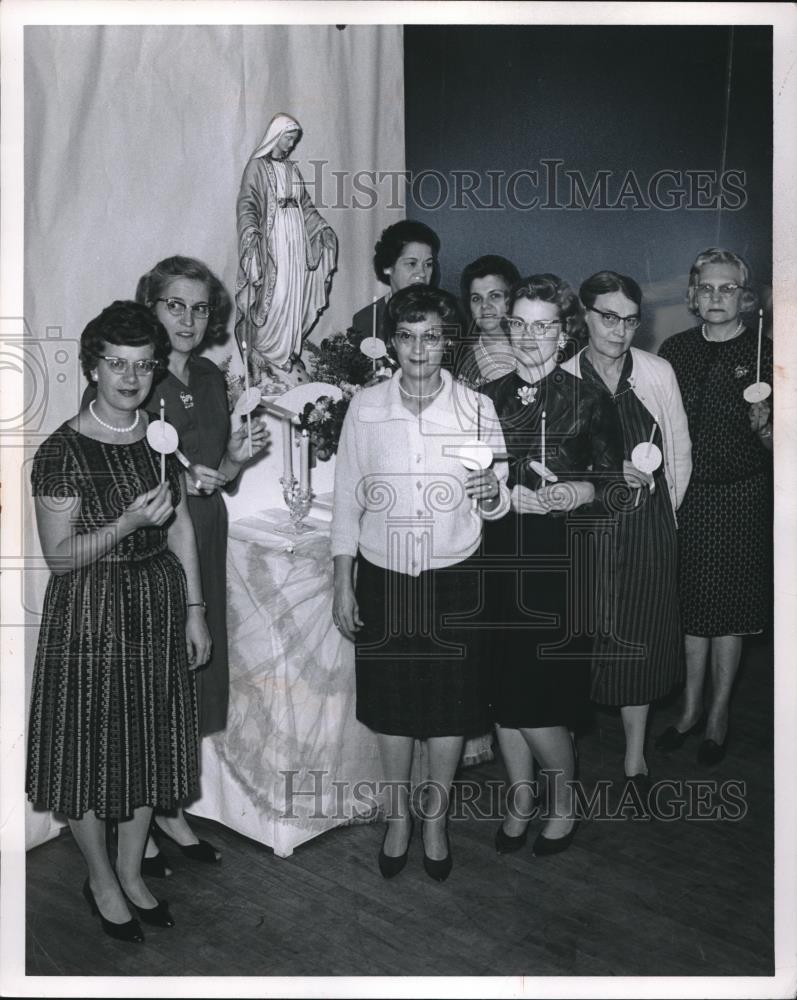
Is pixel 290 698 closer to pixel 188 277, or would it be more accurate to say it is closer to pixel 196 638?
pixel 196 638

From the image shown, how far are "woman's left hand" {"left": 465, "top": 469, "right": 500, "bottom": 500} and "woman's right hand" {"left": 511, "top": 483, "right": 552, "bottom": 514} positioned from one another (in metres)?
0.06

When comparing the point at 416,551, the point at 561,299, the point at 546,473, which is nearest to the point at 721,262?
the point at 561,299

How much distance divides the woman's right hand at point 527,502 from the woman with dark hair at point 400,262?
499 mm

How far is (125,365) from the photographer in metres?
3.02

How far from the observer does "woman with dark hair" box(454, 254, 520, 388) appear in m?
3.14

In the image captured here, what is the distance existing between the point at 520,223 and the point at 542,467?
603mm

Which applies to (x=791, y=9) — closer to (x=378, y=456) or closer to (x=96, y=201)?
(x=378, y=456)

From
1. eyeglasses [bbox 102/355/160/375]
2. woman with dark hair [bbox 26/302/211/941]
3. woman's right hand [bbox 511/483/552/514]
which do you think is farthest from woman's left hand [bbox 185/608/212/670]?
woman's right hand [bbox 511/483/552/514]

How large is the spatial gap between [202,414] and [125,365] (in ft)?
0.80

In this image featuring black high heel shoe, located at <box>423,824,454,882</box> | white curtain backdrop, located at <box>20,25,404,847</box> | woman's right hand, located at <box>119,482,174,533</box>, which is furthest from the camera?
black high heel shoe, located at <box>423,824,454,882</box>

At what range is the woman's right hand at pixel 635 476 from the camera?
10.4 ft

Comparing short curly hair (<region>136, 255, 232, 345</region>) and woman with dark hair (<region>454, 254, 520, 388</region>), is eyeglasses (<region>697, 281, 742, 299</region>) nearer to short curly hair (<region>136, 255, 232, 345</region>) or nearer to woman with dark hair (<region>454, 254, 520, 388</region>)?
woman with dark hair (<region>454, 254, 520, 388</region>)

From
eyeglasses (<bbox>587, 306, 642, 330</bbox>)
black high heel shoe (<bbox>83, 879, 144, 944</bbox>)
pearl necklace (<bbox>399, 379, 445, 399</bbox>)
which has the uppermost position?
eyeglasses (<bbox>587, 306, 642, 330</bbox>)

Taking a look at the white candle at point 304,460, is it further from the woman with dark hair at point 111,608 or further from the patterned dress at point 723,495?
the patterned dress at point 723,495
